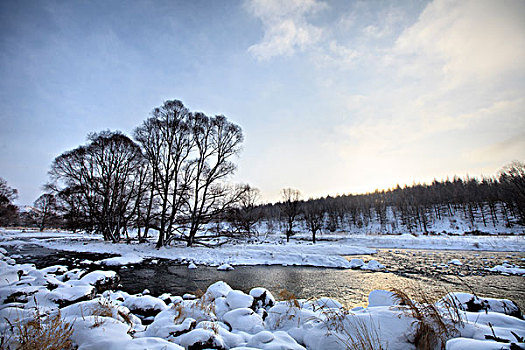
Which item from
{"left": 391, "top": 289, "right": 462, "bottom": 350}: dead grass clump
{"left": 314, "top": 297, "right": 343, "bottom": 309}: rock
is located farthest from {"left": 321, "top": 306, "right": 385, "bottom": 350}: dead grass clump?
{"left": 314, "top": 297, "right": 343, "bottom": 309}: rock

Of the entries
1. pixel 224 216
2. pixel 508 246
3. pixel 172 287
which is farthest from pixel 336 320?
pixel 508 246

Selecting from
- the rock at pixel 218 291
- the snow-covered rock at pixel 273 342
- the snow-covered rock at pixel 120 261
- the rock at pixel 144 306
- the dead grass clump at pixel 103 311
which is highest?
the dead grass clump at pixel 103 311

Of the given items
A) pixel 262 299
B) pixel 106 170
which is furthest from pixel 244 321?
pixel 106 170

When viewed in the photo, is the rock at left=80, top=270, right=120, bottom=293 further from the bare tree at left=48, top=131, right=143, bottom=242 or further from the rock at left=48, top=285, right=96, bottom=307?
the bare tree at left=48, top=131, right=143, bottom=242

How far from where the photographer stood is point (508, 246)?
2155cm

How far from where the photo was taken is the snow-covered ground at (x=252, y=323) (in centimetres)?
284

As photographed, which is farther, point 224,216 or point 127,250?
point 224,216

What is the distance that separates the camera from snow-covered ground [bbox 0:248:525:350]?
284 cm

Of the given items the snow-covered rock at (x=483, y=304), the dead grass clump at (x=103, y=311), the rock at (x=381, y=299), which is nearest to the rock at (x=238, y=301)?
the dead grass clump at (x=103, y=311)

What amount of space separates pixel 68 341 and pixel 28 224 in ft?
312

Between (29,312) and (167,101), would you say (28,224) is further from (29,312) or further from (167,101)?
(29,312)

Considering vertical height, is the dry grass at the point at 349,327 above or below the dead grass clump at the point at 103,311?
below

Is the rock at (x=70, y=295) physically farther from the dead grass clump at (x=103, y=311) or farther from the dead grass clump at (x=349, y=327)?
the dead grass clump at (x=349, y=327)

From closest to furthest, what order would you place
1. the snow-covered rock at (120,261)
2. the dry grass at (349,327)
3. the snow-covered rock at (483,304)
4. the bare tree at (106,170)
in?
the dry grass at (349,327), the snow-covered rock at (483,304), the snow-covered rock at (120,261), the bare tree at (106,170)
